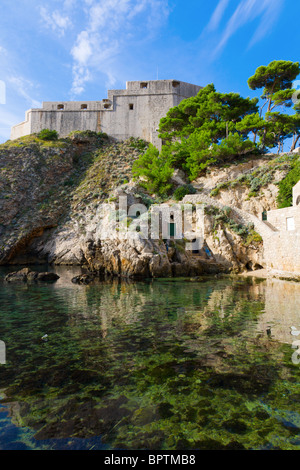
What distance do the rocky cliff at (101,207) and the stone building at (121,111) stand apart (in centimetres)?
261

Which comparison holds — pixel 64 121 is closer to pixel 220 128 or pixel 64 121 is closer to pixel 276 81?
pixel 220 128

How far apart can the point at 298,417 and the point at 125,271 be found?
15304 millimetres

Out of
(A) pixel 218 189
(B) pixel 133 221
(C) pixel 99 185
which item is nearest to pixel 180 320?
(B) pixel 133 221

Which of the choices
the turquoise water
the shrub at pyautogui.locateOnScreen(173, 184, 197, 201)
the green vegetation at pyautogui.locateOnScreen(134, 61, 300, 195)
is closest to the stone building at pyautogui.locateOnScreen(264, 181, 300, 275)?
the turquoise water

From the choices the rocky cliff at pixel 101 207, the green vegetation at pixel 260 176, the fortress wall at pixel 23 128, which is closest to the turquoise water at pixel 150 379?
the rocky cliff at pixel 101 207

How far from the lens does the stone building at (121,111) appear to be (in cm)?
3888

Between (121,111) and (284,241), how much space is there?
3364 centimetres

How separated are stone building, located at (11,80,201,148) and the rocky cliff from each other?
103 inches

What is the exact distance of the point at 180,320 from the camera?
746 centimetres

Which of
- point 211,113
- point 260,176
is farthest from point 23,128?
point 260,176

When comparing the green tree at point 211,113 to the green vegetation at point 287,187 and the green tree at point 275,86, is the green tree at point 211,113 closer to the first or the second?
the green tree at point 275,86

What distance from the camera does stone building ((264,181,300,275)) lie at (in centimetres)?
1530

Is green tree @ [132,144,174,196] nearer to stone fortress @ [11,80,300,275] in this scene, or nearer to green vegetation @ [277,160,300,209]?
stone fortress @ [11,80,300,275]

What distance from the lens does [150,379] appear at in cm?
409
